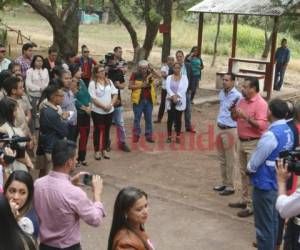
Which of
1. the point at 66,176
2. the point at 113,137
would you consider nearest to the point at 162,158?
the point at 113,137

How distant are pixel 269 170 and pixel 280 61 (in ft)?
42.0

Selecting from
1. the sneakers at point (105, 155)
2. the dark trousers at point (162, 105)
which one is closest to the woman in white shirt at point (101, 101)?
the sneakers at point (105, 155)

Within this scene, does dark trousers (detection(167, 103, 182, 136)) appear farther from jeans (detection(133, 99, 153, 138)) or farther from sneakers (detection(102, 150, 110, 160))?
sneakers (detection(102, 150, 110, 160))

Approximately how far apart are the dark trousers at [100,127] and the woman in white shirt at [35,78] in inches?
42.8

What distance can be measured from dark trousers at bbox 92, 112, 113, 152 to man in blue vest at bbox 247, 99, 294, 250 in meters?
3.85

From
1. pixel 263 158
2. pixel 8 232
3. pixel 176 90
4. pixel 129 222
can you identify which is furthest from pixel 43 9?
pixel 8 232

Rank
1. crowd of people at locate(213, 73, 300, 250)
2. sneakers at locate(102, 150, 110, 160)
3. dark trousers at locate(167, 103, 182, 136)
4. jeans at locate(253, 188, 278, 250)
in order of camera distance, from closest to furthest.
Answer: crowd of people at locate(213, 73, 300, 250), jeans at locate(253, 188, 278, 250), sneakers at locate(102, 150, 110, 160), dark trousers at locate(167, 103, 182, 136)

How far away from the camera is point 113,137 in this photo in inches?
408

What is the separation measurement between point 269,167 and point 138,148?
4.74m

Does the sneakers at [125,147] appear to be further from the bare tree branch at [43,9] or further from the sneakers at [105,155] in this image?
the bare tree branch at [43,9]

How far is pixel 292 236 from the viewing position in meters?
4.40

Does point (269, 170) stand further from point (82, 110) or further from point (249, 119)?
point (82, 110)

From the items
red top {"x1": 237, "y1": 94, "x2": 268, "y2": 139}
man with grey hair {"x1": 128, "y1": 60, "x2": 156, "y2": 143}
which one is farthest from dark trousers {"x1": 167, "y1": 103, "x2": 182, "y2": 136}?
red top {"x1": 237, "y1": 94, "x2": 268, "y2": 139}

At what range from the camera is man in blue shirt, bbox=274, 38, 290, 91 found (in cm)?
1725
